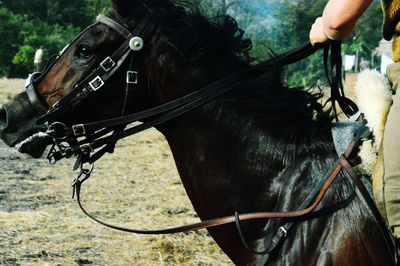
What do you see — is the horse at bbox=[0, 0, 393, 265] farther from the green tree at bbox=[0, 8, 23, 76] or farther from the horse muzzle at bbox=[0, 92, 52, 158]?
the green tree at bbox=[0, 8, 23, 76]

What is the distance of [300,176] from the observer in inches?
101

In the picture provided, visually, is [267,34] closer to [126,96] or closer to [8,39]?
[8,39]

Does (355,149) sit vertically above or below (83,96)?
below

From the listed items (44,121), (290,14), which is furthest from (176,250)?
(290,14)

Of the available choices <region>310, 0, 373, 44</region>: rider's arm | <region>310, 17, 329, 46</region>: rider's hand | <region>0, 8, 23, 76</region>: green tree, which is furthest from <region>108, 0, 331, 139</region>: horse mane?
<region>0, 8, 23, 76</region>: green tree

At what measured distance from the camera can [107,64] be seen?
2676 mm

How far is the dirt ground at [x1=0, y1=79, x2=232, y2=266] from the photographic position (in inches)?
217

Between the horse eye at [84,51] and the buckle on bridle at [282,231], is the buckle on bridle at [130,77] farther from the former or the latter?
the buckle on bridle at [282,231]

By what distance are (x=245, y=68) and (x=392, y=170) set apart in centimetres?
92

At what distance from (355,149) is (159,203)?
5297mm

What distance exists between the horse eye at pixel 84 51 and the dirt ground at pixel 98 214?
3.09 meters

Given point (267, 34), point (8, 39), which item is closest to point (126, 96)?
point (267, 34)

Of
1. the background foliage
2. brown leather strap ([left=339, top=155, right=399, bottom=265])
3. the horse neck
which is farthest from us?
the background foliage

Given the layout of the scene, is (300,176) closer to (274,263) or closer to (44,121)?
(274,263)
